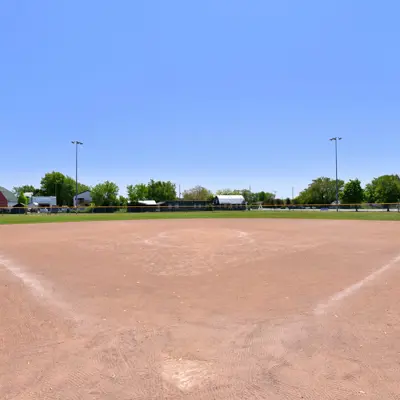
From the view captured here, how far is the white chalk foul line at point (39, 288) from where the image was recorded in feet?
19.0

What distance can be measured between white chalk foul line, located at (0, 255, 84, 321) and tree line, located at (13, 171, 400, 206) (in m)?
66.3

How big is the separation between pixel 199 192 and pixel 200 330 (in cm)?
11240

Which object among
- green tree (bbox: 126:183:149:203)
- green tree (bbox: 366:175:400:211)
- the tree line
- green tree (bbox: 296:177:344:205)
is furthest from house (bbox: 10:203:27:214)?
green tree (bbox: 296:177:344:205)

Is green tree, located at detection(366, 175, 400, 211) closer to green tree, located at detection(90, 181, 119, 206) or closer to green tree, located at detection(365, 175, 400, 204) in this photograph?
green tree, located at detection(365, 175, 400, 204)

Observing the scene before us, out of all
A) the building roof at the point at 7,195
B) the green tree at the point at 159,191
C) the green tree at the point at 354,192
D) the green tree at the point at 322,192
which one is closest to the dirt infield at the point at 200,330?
the green tree at the point at 354,192

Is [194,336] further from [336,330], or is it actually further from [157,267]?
[157,267]

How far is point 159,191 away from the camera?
10150 cm

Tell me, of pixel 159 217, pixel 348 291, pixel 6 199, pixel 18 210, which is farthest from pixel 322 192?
pixel 348 291

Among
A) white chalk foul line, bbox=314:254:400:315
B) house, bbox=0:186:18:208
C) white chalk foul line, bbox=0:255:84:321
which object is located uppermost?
house, bbox=0:186:18:208

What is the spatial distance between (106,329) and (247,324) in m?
2.50

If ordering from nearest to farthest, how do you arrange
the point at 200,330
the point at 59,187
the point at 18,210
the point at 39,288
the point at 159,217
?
the point at 200,330 → the point at 39,288 → the point at 159,217 → the point at 18,210 → the point at 59,187

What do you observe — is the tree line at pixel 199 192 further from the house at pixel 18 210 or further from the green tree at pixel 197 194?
the house at pixel 18 210

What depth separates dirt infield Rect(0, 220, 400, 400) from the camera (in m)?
3.28

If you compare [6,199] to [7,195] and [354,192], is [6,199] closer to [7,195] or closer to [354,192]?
[7,195]
